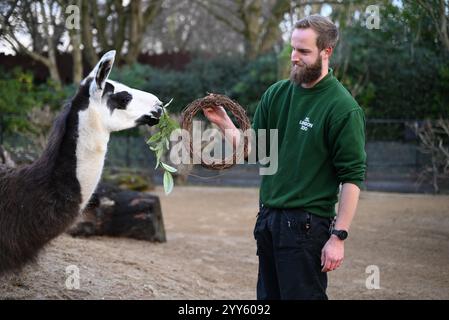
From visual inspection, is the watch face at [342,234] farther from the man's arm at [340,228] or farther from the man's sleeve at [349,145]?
the man's sleeve at [349,145]

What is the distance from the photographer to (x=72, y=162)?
4105 mm

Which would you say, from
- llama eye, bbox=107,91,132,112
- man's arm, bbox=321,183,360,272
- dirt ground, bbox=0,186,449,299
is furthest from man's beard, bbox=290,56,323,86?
dirt ground, bbox=0,186,449,299

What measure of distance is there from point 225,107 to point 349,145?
873mm

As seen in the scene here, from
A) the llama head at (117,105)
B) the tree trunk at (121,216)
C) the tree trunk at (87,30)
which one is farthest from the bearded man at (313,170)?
the tree trunk at (87,30)

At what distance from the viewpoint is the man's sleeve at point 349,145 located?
3490mm

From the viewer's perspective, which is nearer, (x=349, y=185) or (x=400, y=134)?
(x=349, y=185)

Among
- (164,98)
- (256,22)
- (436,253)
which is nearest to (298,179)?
(436,253)

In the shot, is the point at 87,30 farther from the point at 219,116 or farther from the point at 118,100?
the point at 219,116

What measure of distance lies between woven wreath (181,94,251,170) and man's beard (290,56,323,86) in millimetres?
437

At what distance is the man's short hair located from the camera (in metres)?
3.53

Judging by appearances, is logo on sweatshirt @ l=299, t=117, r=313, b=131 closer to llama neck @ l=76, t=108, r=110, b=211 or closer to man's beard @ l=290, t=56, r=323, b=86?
man's beard @ l=290, t=56, r=323, b=86
